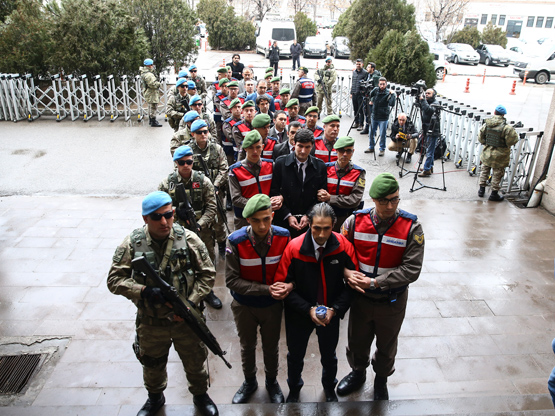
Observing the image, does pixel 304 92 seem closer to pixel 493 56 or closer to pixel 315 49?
pixel 315 49

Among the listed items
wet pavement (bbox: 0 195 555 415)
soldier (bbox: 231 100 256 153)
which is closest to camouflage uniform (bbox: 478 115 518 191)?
wet pavement (bbox: 0 195 555 415)

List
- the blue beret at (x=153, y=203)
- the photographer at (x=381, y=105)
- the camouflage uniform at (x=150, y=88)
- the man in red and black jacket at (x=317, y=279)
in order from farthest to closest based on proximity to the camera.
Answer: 1. the camouflage uniform at (x=150, y=88)
2. the photographer at (x=381, y=105)
3. the man in red and black jacket at (x=317, y=279)
4. the blue beret at (x=153, y=203)

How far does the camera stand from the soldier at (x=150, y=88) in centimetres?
1296

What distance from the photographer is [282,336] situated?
497 centimetres

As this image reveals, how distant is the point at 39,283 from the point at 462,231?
21.3 feet

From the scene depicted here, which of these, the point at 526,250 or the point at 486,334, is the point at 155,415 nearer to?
the point at 486,334

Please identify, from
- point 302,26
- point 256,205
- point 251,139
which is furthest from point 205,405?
point 302,26

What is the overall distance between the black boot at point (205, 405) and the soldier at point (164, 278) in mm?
12

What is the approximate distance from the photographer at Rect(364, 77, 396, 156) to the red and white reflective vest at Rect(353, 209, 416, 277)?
25.5ft

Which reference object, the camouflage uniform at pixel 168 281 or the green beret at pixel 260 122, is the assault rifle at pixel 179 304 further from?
the green beret at pixel 260 122

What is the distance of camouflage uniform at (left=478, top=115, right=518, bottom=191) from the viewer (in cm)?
825

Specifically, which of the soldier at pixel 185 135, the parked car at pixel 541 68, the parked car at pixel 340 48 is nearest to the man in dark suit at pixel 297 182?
the soldier at pixel 185 135

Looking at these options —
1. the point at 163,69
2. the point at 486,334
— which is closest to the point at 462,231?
the point at 486,334

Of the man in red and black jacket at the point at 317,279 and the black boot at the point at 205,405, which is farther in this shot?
the black boot at the point at 205,405
